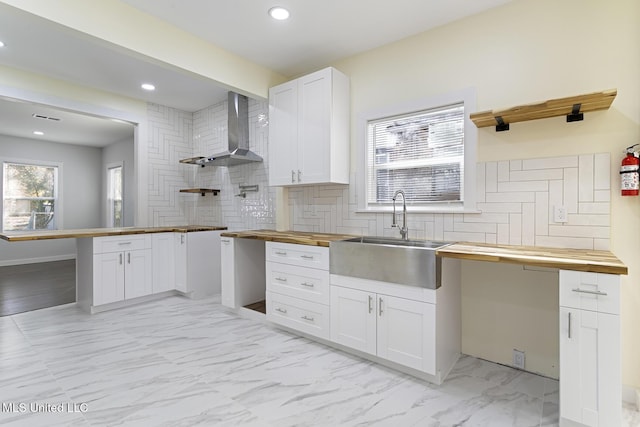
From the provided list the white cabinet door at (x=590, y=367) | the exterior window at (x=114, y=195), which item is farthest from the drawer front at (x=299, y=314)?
the exterior window at (x=114, y=195)

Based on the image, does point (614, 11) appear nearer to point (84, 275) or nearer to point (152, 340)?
point (152, 340)

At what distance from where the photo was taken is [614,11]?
1.98m

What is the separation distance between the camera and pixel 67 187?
7289 mm

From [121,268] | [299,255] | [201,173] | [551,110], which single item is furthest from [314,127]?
[121,268]

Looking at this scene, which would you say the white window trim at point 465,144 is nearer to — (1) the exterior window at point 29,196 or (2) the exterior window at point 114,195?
(2) the exterior window at point 114,195

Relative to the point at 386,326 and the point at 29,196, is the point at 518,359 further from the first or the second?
the point at 29,196

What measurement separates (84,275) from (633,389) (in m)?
4.97

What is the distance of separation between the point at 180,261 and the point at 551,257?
155 inches

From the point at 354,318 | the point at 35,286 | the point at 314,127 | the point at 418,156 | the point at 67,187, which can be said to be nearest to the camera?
the point at 354,318

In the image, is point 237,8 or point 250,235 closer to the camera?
point 237,8

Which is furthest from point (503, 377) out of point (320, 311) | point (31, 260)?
point (31, 260)

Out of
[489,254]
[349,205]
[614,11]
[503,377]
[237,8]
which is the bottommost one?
[503,377]

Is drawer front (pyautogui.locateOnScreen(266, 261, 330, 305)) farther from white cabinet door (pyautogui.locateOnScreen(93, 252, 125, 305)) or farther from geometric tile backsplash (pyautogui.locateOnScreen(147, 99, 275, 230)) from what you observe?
white cabinet door (pyautogui.locateOnScreen(93, 252, 125, 305))

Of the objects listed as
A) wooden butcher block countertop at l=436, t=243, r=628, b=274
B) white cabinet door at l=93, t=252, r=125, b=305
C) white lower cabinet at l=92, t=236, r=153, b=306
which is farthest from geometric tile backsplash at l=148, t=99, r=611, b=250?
white cabinet door at l=93, t=252, r=125, b=305
